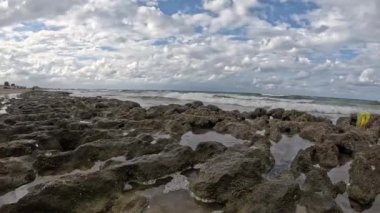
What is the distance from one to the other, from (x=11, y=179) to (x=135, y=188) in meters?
2.48

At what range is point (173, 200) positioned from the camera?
7.03 metres

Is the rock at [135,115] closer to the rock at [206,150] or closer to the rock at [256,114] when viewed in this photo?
the rock at [256,114]

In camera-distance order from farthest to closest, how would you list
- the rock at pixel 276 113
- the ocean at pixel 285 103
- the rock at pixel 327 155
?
the ocean at pixel 285 103
the rock at pixel 276 113
the rock at pixel 327 155

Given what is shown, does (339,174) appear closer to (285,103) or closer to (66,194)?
(66,194)

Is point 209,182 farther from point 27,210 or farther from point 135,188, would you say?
point 27,210

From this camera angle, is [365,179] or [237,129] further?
[237,129]

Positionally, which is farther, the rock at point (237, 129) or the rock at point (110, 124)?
the rock at point (110, 124)

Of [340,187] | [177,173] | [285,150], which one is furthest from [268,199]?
[285,150]

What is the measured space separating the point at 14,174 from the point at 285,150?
23.4ft

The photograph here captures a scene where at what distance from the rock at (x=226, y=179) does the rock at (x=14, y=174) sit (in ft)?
11.2

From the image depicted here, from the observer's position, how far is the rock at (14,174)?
7.43 m

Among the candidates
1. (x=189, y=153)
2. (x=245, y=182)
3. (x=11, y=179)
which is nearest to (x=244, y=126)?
(x=189, y=153)

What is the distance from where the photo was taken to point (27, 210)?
599 cm

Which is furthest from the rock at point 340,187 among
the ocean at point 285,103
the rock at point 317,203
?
the ocean at point 285,103
